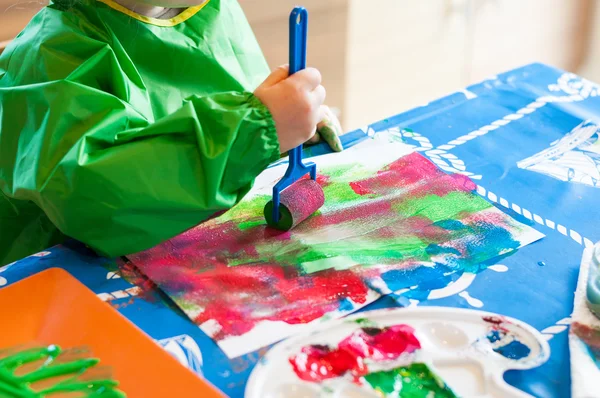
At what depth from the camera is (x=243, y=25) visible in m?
1.08

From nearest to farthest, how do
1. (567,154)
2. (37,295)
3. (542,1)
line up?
(37,295) → (567,154) → (542,1)

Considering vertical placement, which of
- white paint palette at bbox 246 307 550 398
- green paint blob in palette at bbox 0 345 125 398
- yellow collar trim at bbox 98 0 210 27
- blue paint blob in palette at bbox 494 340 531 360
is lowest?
blue paint blob in palette at bbox 494 340 531 360

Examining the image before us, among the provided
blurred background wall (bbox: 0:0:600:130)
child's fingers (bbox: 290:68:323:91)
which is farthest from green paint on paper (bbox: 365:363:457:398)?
blurred background wall (bbox: 0:0:600:130)

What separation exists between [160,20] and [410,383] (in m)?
0.55

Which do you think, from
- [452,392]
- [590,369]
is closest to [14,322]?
[452,392]

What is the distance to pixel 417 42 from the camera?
2.05m

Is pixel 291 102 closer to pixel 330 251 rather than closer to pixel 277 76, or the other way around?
pixel 277 76

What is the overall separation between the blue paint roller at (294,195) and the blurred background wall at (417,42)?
3.00ft

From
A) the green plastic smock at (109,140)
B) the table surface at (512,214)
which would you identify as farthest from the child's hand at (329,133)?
the green plastic smock at (109,140)

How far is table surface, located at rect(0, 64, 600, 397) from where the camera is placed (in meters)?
0.61

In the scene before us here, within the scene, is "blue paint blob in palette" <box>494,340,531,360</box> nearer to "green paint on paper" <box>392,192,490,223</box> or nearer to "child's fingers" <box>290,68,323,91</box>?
"green paint on paper" <box>392,192,490,223</box>

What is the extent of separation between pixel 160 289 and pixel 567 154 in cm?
58

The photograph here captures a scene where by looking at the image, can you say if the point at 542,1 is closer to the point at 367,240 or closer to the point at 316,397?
the point at 367,240

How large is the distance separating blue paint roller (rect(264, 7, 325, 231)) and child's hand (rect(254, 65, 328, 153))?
16 mm
